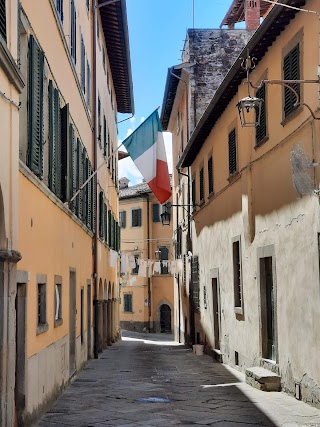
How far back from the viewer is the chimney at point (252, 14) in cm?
2888

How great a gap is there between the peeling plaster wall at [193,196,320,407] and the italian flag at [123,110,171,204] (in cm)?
192

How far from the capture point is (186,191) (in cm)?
2841

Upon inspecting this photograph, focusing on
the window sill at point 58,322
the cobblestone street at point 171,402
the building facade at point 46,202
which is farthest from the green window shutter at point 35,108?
the cobblestone street at point 171,402

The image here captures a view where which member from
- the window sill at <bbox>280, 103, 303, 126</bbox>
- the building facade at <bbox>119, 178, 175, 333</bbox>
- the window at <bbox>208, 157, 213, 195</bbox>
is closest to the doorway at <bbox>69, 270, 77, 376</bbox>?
the window sill at <bbox>280, 103, 303, 126</bbox>

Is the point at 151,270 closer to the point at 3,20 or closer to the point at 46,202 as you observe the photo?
the point at 46,202

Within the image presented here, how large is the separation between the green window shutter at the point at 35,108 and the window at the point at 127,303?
1622 inches

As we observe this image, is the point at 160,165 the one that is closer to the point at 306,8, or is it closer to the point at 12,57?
the point at 306,8

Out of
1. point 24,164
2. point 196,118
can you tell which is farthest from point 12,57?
point 196,118

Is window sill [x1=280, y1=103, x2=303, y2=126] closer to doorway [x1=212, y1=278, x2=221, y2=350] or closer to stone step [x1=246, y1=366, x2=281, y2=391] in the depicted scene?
stone step [x1=246, y1=366, x2=281, y2=391]

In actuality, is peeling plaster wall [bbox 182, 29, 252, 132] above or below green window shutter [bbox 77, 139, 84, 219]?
above

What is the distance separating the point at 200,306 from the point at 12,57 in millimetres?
16465

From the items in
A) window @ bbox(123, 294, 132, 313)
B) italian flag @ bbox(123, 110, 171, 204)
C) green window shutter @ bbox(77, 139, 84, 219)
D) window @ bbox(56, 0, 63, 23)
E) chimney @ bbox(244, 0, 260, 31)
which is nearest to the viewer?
window @ bbox(56, 0, 63, 23)

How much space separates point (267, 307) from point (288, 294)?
1918 millimetres

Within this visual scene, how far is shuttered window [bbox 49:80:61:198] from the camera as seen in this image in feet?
37.3
